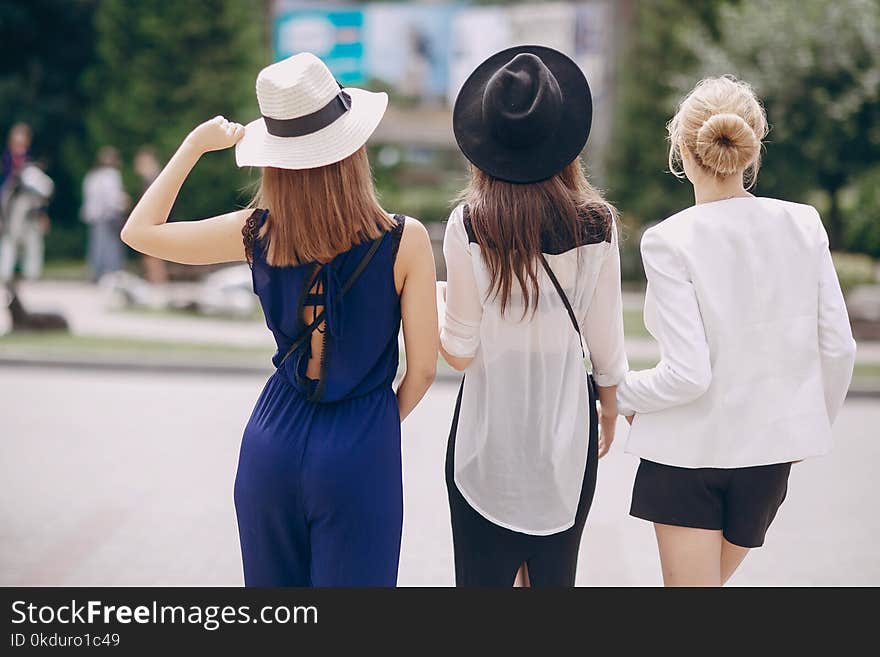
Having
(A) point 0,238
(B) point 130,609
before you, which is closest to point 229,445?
(B) point 130,609

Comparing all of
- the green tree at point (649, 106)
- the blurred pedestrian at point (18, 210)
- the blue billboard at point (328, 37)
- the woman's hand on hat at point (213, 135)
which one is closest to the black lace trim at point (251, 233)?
the woman's hand on hat at point (213, 135)

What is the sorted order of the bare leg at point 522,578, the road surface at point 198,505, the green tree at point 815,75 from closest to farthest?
the bare leg at point 522,578, the road surface at point 198,505, the green tree at point 815,75

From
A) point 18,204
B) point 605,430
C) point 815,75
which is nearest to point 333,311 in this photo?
point 605,430

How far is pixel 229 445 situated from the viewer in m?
7.26

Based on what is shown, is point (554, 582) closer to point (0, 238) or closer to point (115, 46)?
point (0, 238)

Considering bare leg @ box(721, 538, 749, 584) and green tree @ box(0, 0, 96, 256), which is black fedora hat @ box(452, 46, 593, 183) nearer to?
bare leg @ box(721, 538, 749, 584)

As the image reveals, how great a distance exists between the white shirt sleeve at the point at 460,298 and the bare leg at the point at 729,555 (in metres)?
0.87

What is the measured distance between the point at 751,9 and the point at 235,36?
10.4m

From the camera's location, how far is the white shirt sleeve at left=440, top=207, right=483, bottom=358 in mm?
2791

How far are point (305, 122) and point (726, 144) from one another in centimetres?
112

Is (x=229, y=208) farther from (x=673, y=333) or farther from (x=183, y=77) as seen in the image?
(x=673, y=333)

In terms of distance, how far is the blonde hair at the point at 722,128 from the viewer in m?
2.81

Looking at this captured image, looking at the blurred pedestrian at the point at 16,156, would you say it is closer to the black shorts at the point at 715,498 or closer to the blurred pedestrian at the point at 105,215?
the blurred pedestrian at the point at 105,215

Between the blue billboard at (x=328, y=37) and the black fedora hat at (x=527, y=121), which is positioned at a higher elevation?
the blue billboard at (x=328, y=37)
